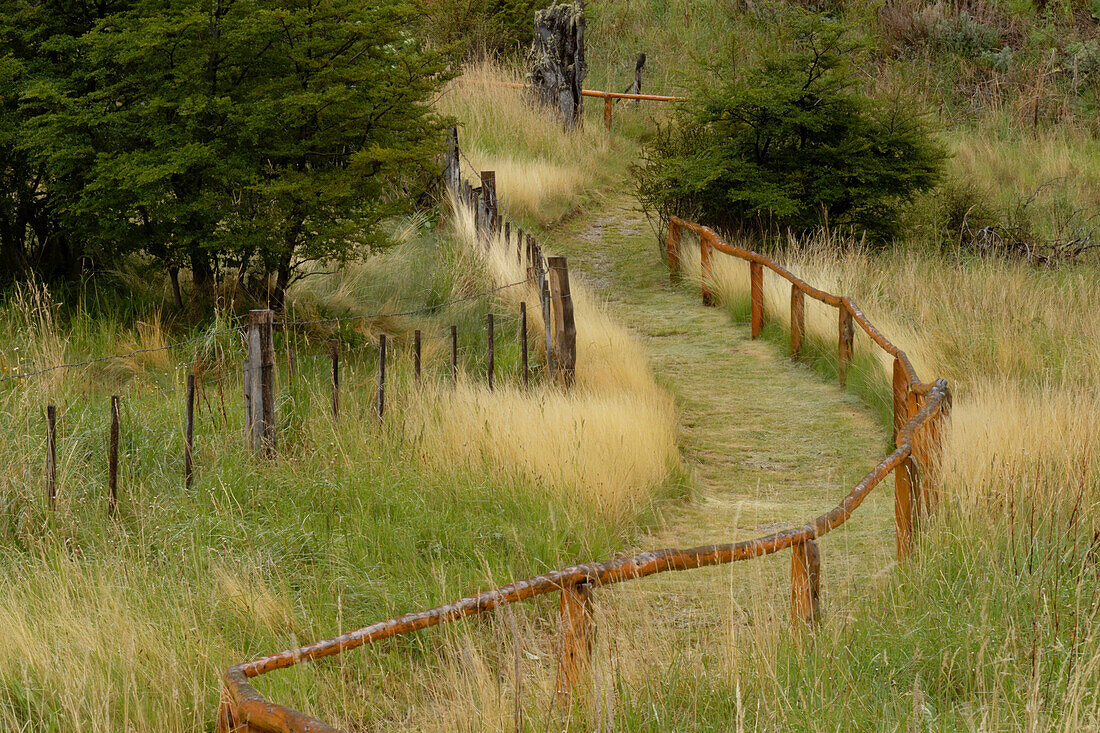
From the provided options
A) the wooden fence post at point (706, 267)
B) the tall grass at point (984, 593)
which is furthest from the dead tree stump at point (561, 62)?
the tall grass at point (984, 593)

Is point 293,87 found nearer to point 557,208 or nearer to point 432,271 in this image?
point 432,271

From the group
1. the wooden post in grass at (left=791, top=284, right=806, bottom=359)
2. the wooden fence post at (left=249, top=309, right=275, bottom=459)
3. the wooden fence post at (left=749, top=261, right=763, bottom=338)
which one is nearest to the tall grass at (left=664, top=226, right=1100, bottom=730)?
the wooden post in grass at (left=791, top=284, right=806, bottom=359)

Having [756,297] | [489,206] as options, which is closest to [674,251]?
[489,206]

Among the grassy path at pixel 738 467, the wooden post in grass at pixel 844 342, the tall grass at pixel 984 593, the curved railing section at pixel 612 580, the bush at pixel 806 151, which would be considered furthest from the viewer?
the bush at pixel 806 151

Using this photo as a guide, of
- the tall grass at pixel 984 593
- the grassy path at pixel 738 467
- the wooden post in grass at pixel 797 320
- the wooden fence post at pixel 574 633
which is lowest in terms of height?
the grassy path at pixel 738 467

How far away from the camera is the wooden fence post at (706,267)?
11.3 m

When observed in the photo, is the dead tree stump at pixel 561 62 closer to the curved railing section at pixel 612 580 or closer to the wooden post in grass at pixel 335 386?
the wooden post in grass at pixel 335 386

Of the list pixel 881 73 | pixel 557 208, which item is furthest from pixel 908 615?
pixel 881 73

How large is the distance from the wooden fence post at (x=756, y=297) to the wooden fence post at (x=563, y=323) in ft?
9.17

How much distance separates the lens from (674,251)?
12.4 m

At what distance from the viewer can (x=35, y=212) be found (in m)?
8.88

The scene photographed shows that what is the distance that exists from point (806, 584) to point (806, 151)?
31.0ft

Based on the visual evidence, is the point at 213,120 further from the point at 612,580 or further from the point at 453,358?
the point at 612,580

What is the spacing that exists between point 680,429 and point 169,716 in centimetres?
455
